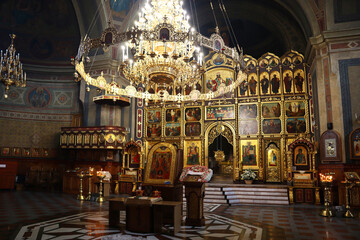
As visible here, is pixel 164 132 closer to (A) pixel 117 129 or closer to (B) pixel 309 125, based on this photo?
(A) pixel 117 129

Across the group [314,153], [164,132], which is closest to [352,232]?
[314,153]

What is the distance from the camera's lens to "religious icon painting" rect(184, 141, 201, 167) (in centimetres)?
1514

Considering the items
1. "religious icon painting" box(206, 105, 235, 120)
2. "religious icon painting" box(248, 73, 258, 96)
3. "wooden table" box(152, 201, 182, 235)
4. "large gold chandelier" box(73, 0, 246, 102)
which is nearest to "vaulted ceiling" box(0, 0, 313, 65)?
"religious icon painting" box(248, 73, 258, 96)

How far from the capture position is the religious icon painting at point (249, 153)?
14.4m

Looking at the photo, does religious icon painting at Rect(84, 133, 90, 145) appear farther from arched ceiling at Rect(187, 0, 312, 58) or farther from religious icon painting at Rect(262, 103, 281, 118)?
arched ceiling at Rect(187, 0, 312, 58)

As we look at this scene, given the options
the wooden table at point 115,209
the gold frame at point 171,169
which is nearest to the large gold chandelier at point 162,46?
the gold frame at point 171,169

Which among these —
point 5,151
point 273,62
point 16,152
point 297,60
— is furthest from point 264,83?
point 5,151

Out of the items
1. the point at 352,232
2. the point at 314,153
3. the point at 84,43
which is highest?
the point at 84,43

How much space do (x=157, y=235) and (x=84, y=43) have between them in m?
4.86

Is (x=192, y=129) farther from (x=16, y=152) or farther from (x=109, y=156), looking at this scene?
(x=16, y=152)

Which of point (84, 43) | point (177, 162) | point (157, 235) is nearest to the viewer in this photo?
point (157, 235)

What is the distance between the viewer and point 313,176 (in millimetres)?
11367

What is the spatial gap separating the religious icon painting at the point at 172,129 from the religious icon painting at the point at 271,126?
4251 mm

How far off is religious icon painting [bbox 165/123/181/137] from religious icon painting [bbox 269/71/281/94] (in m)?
5.02
